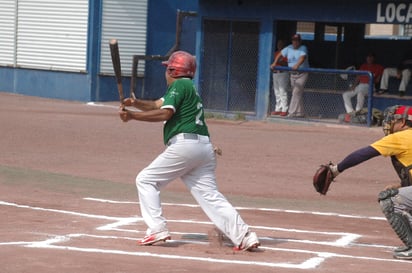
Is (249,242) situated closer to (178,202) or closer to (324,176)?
(324,176)

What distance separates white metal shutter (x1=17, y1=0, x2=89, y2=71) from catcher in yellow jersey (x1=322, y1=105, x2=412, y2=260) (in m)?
19.8

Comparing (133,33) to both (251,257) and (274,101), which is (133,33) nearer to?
(274,101)

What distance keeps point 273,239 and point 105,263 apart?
2205 millimetres

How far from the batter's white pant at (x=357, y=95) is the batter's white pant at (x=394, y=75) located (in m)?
1.60

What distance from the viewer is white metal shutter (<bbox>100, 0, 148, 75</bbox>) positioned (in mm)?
27016

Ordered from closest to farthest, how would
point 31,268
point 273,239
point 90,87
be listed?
point 31,268
point 273,239
point 90,87

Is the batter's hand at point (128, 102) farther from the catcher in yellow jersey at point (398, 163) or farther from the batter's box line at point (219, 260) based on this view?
the catcher in yellow jersey at point (398, 163)

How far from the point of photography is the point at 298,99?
22.2 meters

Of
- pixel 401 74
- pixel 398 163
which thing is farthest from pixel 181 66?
pixel 401 74

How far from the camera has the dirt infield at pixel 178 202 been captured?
7766 mm

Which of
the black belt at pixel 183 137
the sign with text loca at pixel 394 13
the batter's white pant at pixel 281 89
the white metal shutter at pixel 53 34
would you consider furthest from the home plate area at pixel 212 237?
the white metal shutter at pixel 53 34

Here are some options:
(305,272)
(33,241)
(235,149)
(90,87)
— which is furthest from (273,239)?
(90,87)

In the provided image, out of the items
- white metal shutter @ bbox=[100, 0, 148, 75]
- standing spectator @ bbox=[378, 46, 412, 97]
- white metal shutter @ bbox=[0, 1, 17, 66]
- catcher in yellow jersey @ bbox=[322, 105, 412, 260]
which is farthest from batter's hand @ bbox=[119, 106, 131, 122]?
white metal shutter @ bbox=[0, 1, 17, 66]

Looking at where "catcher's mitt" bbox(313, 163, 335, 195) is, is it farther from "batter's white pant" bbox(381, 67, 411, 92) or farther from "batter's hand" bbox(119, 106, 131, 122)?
"batter's white pant" bbox(381, 67, 411, 92)
